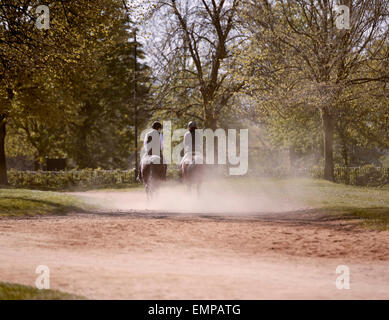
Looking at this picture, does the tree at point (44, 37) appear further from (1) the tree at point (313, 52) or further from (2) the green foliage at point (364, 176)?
(2) the green foliage at point (364, 176)

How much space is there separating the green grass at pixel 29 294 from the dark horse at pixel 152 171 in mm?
12637

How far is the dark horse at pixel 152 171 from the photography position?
752 inches

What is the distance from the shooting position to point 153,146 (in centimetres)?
1866

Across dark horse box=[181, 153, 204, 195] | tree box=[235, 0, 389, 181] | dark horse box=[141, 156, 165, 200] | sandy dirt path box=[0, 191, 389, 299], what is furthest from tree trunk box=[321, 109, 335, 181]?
sandy dirt path box=[0, 191, 389, 299]

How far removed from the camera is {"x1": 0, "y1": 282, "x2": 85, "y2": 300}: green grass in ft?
19.9

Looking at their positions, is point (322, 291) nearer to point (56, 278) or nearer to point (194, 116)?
point (56, 278)

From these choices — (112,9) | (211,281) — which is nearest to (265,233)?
(211,281)

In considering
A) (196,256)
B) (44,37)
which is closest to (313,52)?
(44,37)

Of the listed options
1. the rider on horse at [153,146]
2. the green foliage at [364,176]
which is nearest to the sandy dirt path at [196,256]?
the rider on horse at [153,146]

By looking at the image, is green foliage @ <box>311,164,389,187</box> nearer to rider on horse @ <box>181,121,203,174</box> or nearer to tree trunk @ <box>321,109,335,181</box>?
tree trunk @ <box>321,109,335,181</box>

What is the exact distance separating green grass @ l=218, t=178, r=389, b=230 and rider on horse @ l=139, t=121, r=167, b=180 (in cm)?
607

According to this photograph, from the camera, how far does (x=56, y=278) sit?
7090mm

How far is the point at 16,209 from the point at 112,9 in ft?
41.3

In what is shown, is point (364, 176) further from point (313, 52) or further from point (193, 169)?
point (193, 169)
